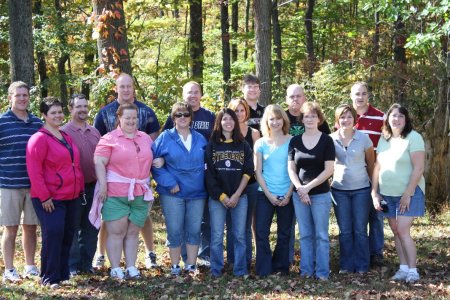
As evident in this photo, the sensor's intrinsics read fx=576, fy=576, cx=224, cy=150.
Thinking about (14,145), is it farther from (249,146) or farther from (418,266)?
(418,266)

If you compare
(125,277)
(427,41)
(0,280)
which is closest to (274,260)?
(125,277)

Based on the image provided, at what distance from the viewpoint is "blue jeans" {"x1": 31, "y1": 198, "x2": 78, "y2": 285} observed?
6316 millimetres

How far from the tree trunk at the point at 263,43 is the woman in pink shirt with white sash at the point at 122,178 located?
5.56 m

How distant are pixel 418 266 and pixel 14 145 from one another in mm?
5367

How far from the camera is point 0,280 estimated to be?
269 inches

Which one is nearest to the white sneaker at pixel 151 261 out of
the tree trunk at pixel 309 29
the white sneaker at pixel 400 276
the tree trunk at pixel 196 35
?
the white sneaker at pixel 400 276

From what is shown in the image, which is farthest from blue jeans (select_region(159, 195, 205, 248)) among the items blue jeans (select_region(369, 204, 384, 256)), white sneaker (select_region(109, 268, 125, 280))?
blue jeans (select_region(369, 204, 384, 256))

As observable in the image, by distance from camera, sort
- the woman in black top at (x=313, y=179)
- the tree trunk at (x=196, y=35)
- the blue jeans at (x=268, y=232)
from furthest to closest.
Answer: the tree trunk at (x=196, y=35) → the blue jeans at (x=268, y=232) → the woman in black top at (x=313, y=179)

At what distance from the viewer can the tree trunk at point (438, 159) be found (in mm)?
10945

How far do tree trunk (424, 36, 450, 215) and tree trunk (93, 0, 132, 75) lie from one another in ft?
19.3

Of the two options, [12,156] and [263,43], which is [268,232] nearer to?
[12,156]

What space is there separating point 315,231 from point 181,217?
5.29ft

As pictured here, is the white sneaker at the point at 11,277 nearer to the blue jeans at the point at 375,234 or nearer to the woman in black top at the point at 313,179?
the woman in black top at the point at 313,179

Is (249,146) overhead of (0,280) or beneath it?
overhead
